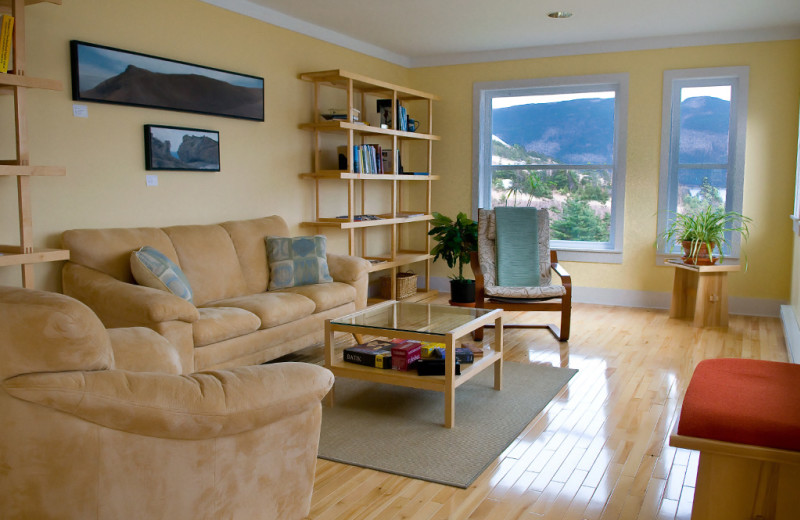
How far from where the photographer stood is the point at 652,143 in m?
6.31

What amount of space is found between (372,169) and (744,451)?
450cm

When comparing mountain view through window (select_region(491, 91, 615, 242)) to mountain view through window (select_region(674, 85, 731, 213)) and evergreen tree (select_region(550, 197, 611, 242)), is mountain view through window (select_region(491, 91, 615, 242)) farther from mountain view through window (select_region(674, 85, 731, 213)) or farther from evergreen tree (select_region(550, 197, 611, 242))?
mountain view through window (select_region(674, 85, 731, 213))

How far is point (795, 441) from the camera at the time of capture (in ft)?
6.08

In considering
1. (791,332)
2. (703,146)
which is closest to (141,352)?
(791,332)

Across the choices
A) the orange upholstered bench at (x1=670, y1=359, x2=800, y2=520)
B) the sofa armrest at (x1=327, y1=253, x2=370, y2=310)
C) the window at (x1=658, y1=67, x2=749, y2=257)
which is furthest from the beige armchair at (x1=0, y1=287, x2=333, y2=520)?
the window at (x1=658, y1=67, x2=749, y2=257)

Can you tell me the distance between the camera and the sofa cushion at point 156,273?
12.1 feet

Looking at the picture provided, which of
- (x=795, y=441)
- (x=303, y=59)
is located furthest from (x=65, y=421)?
(x=303, y=59)

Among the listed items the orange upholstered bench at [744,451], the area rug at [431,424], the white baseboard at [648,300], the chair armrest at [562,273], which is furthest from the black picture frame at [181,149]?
the white baseboard at [648,300]

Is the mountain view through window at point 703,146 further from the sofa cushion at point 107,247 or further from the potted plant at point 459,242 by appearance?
the sofa cushion at point 107,247

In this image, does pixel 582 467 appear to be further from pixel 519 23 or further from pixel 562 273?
pixel 519 23

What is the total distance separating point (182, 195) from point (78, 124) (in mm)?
879

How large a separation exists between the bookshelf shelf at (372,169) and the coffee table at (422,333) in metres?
1.51

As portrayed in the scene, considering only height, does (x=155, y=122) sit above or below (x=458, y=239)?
above

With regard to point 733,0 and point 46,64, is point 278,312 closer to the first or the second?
point 46,64
